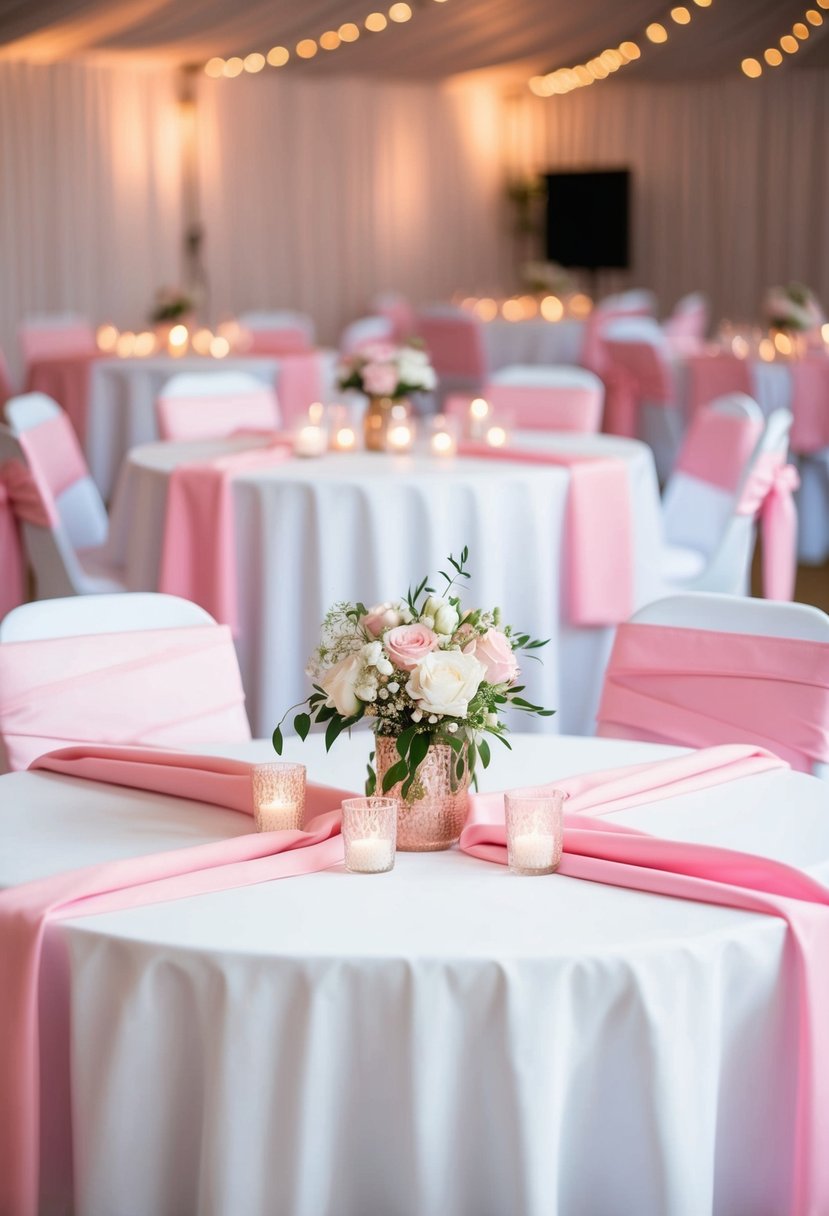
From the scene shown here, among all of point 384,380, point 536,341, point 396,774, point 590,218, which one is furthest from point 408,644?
point 590,218

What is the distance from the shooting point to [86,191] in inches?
487

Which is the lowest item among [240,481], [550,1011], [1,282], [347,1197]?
[347,1197]

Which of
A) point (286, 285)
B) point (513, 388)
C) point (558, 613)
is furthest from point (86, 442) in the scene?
point (286, 285)

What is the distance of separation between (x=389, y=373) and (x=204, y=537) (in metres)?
0.82

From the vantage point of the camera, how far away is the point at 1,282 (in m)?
12.0

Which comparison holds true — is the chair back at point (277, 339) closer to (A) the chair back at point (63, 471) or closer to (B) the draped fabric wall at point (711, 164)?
(A) the chair back at point (63, 471)

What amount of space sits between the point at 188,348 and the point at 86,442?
46.3 inches

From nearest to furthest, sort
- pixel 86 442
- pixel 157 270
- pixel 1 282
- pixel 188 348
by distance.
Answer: pixel 86 442 < pixel 188 348 < pixel 1 282 < pixel 157 270

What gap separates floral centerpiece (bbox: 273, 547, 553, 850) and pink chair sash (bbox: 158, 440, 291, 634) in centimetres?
233

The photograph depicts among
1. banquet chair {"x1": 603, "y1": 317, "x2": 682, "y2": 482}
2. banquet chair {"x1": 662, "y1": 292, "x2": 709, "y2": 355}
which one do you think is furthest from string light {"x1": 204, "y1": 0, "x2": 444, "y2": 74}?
banquet chair {"x1": 603, "y1": 317, "x2": 682, "y2": 482}

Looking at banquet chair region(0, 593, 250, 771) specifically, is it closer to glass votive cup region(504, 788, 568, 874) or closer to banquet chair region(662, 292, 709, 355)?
glass votive cup region(504, 788, 568, 874)

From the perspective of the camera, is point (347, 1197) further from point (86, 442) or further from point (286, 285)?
point (286, 285)

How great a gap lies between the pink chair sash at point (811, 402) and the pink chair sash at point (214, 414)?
9.87 ft

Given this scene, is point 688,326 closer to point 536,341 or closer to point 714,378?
point 536,341
